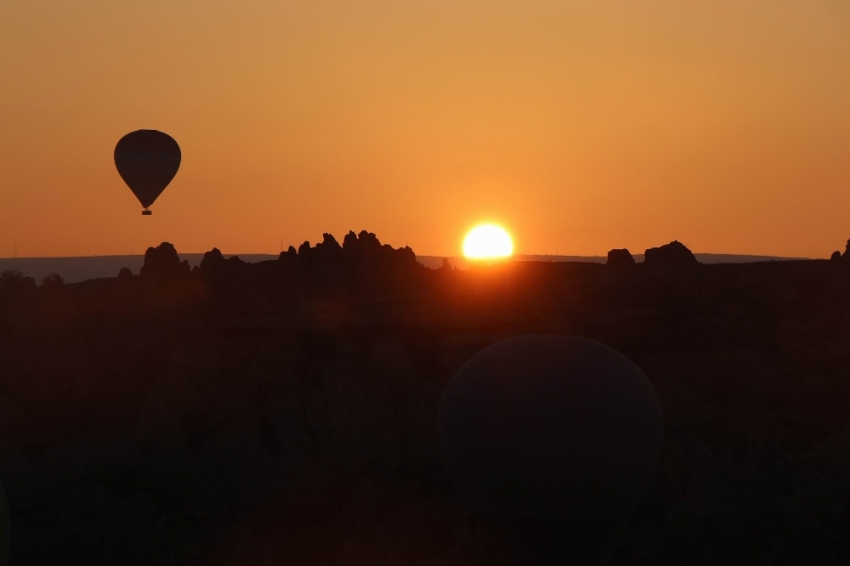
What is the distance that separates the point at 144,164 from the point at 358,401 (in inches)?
950

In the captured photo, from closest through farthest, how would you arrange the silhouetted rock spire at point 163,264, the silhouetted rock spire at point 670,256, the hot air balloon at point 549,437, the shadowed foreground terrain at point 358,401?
the hot air balloon at point 549,437 → the shadowed foreground terrain at point 358,401 → the silhouetted rock spire at point 670,256 → the silhouetted rock spire at point 163,264

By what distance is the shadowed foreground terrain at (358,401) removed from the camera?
236ft

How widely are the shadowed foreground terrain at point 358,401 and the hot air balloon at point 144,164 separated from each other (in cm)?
882

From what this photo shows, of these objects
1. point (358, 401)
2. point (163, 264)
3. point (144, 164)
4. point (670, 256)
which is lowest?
point (358, 401)

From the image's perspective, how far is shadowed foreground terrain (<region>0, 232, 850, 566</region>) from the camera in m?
71.9

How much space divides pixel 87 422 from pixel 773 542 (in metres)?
42.3

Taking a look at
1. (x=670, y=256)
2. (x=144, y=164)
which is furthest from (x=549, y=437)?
(x=670, y=256)

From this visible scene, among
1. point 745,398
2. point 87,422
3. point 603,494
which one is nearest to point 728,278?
point 745,398

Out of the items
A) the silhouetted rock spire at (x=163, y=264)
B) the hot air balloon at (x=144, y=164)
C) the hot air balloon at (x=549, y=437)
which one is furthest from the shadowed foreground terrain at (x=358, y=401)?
the hot air balloon at (x=549, y=437)

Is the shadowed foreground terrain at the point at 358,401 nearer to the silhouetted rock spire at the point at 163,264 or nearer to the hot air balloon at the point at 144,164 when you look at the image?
the silhouetted rock spire at the point at 163,264

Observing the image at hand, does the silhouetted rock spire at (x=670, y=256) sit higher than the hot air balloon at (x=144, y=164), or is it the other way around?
the hot air balloon at (x=144, y=164)

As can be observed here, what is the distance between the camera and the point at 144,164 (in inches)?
3632

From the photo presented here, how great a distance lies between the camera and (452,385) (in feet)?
176

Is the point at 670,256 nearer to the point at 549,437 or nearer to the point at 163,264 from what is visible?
the point at 163,264
